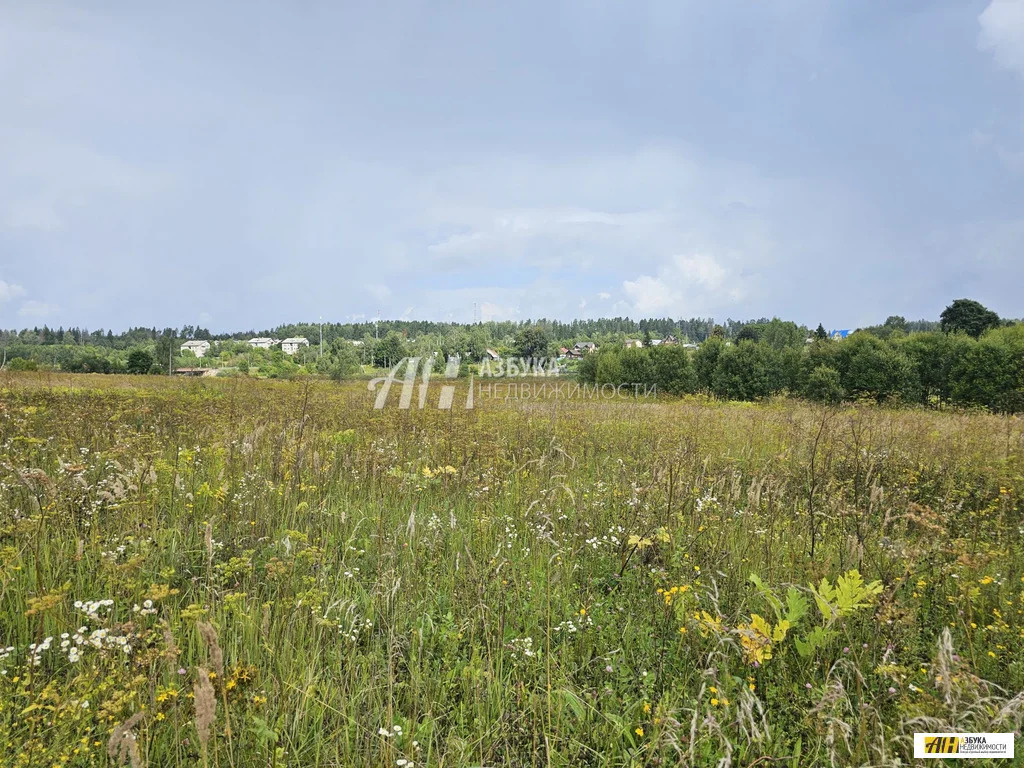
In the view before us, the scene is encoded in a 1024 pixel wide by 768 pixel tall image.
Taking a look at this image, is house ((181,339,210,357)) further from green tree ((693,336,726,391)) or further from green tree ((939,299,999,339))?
green tree ((939,299,999,339))

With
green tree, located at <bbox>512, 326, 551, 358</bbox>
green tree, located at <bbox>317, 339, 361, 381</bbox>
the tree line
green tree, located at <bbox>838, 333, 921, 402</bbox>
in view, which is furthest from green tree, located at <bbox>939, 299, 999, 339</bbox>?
green tree, located at <bbox>317, 339, 361, 381</bbox>

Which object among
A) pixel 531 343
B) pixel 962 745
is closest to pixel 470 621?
pixel 962 745

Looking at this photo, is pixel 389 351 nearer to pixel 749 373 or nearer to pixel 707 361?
pixel 707 361

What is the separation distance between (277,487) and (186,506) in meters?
0.64

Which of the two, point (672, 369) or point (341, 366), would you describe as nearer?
point (672, 369)

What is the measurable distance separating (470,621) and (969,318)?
65512mm

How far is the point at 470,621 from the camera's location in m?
2.51

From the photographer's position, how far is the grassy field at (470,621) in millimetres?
1805

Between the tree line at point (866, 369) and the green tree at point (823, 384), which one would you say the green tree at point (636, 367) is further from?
the green tree at point (823, 384)

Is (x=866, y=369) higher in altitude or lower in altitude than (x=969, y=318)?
lower

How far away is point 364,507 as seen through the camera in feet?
13.8

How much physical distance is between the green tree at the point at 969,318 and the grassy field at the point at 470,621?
59.1 meters

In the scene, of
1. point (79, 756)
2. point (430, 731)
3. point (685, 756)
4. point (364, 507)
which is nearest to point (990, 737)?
point (685, 756)

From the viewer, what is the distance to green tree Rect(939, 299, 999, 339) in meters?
48.0
